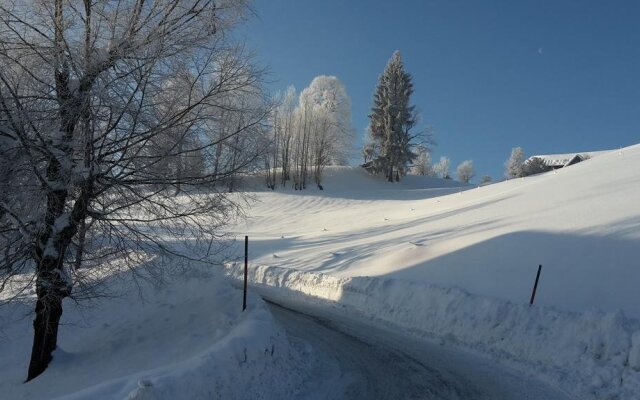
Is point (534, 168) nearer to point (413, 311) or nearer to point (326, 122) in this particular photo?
point (326, 122)

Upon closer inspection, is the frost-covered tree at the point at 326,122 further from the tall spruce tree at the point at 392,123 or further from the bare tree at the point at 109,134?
the bare tree at the point at 109,134

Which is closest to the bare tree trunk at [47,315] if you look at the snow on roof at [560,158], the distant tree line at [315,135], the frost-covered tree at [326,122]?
the distant tree line at [315,135]

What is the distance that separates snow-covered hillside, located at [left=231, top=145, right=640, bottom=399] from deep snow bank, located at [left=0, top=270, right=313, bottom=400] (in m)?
4.00

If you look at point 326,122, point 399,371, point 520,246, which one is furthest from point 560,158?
point 399,371

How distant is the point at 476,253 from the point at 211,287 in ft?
24.5

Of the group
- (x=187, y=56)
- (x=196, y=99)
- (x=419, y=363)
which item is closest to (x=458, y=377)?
(x=419, y=363)

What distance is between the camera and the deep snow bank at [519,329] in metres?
7.12

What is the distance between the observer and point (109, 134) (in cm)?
705

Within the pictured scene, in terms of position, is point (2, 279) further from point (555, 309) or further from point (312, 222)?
point (312, 222)

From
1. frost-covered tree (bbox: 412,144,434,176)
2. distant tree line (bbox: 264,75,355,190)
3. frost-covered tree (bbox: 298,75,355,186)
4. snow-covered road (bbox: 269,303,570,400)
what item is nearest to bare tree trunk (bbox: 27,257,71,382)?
snow-covered road (bbox: 269,303,570,400)

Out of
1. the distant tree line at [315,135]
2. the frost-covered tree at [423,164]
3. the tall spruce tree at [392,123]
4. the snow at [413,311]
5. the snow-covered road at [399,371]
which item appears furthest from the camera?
the frost-covered tree at [423,164]

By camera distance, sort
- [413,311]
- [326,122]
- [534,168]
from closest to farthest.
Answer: [413,311] < [534,168] < [326,122]

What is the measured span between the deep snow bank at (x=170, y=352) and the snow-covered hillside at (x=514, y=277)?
400 centimetres

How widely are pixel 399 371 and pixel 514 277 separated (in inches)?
193
